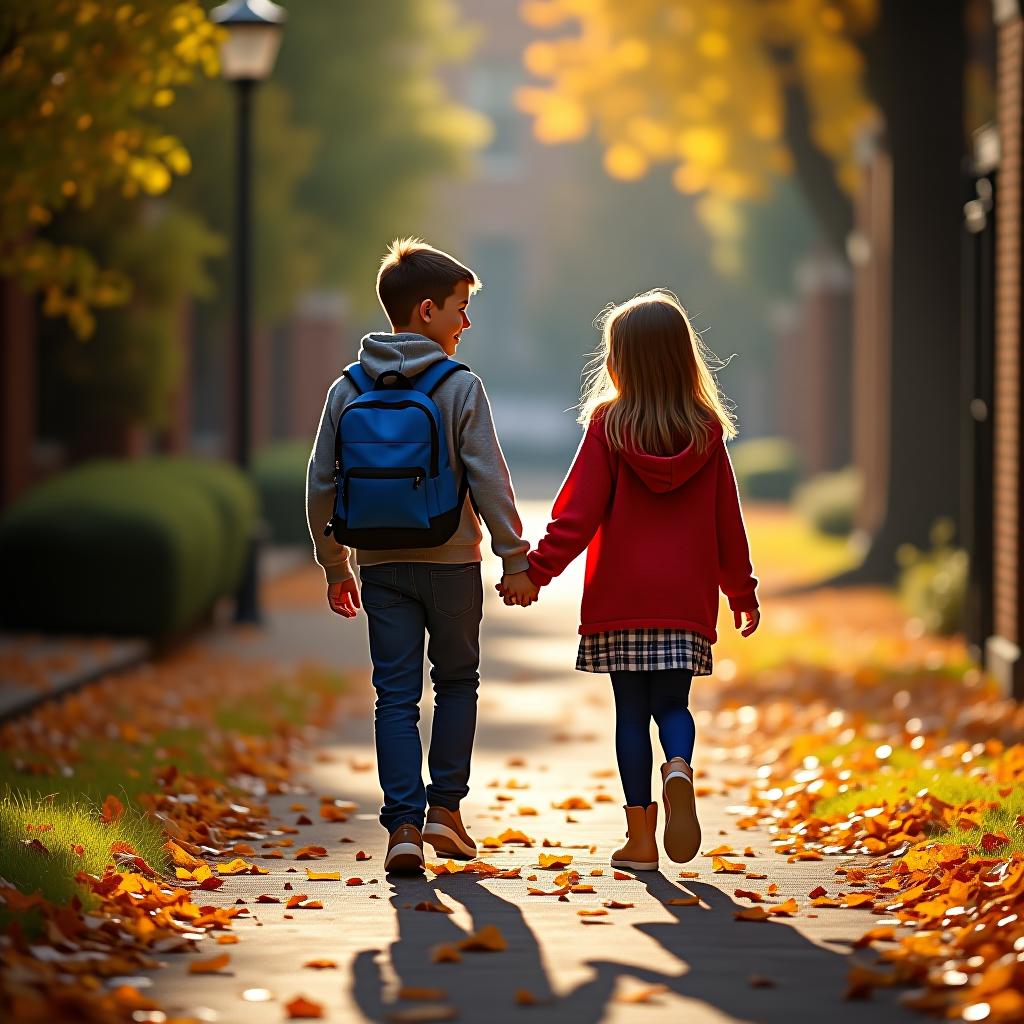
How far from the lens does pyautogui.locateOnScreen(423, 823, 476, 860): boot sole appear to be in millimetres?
6027

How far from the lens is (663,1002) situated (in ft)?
14.3

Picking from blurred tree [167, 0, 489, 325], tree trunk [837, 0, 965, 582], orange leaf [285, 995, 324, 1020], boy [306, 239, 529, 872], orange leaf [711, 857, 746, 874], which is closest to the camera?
orange leaf [285, 995, 324, 1020]

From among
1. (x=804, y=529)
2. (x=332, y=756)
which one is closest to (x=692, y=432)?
(x=332, y=756)

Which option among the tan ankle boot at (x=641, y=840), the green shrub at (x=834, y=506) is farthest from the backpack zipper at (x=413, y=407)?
the green shrub at (x=834, y=506)

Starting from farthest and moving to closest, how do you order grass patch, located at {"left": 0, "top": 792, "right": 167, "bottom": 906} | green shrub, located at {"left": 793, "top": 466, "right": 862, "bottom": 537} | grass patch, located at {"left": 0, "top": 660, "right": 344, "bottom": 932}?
green shrub, located at {"left": 793, "top": 466, "right": 862, "bottom": 537} → grass patch, located at {"left": 0, "top": 660, "right": 344, "bottom": 932} → grass patch, located at {"left": 0, "top": 792, "right": 167, "bottom": 906}

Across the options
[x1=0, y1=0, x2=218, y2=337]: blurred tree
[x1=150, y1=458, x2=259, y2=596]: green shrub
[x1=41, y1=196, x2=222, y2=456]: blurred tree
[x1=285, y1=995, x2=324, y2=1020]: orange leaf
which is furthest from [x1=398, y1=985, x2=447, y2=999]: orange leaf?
[x1=41, y1=196, x2=222, y2=456]: blurred tree

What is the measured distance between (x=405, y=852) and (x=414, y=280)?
171cm

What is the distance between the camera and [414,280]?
602 centimetres

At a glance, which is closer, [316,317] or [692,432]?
[692,432]

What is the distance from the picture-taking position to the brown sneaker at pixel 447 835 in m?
6.03

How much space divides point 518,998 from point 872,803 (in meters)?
2.83

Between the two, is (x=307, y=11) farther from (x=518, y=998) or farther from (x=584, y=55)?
(x=518, y=998)

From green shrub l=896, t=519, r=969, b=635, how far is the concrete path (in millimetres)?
6891

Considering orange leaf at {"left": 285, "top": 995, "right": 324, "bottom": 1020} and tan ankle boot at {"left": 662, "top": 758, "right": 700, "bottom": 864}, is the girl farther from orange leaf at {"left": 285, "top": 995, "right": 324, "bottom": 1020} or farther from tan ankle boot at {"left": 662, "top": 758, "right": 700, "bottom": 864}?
orange leaf at {"left": 285, "top": 995, "right": 324, "bottom": 1020}
